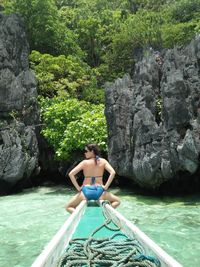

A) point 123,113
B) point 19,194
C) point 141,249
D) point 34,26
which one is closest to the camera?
point 141,249

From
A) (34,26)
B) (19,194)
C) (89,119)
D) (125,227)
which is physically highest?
(34,26)

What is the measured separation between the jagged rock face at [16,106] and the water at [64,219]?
146 centimetres

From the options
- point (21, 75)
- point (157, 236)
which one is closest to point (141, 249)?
point (157, 236)

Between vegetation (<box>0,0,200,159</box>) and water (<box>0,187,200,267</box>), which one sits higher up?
A: vegetation (<box>0,0,200,159</box>)

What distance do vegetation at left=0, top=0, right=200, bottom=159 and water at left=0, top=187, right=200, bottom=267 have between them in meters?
3.34

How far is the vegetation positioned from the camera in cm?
1633

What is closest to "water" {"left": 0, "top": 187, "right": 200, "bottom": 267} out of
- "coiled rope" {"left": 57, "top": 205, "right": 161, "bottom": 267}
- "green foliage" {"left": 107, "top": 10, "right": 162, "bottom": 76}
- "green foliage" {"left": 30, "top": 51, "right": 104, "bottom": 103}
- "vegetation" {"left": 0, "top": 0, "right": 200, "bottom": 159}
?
"coiled rope" {"left": 57, "top": 205, "right": 161, "bottom": 267}

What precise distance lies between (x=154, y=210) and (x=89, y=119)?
6141mm

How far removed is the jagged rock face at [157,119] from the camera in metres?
12.4

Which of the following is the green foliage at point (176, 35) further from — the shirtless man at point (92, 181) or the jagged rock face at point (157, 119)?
the shirtless man at point (92, 181)

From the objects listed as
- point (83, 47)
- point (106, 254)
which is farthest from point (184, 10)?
point (106, 254)

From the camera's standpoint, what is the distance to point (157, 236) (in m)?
7.99

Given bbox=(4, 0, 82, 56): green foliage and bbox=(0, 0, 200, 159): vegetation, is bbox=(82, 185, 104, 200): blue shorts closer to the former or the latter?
bbox=(0, 0, 200, 159): vegetation

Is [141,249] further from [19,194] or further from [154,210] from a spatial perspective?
[19,194]
